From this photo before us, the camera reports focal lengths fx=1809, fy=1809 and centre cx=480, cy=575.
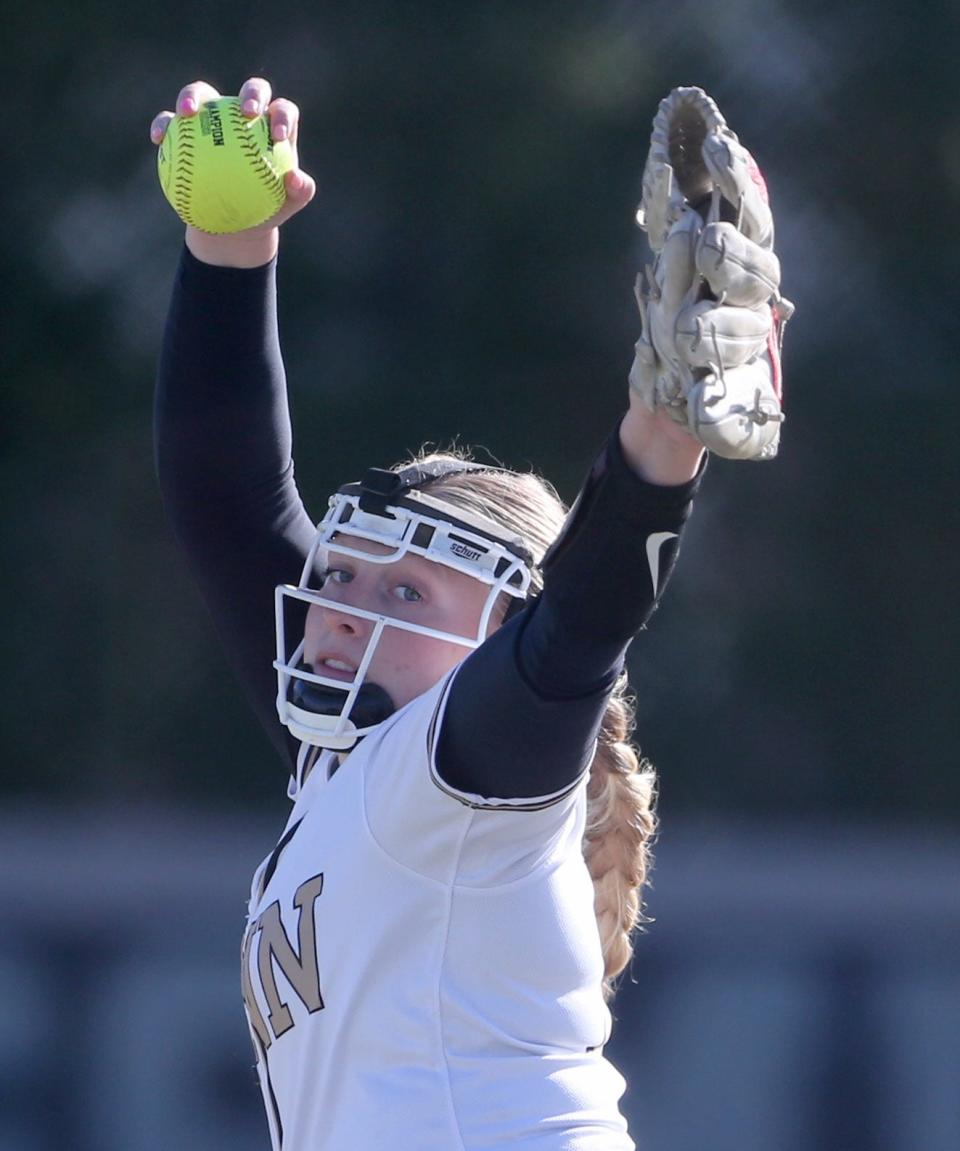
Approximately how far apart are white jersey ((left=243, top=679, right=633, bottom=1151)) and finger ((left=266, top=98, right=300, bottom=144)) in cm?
65

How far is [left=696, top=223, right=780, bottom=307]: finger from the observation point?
1221 mm

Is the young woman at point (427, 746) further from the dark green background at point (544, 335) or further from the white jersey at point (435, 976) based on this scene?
the dark green background at point (544, 335)

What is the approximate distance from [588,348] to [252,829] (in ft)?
4.71

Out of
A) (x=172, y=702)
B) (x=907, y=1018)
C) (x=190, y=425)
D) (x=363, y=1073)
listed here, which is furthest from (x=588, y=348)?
(x=363, y=1073)

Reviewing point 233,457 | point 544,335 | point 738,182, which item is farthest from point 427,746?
point 544,335

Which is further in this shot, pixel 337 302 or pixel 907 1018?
pixel 337 302

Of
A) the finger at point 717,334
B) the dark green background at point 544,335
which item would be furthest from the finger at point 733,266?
the dark green background at point 544,335

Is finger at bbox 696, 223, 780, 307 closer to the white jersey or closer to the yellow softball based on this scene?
the white jersey

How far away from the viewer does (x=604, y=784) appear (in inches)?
75.8

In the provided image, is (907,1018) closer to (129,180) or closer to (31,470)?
(31,470)

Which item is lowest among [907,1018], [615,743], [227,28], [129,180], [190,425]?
[907,1018]

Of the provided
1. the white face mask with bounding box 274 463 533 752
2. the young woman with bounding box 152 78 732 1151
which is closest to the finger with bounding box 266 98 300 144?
the young woman with bounding box 152 78 732 1151

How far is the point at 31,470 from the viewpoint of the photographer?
14.7 ft

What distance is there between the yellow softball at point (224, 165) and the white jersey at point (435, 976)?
2.03 feet
